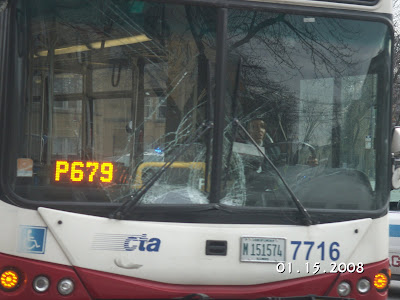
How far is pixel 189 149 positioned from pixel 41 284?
1.28 m

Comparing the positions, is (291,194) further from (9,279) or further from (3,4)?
(3,4)

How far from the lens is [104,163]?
4656mm

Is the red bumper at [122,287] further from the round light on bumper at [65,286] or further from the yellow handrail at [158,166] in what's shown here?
the yellow handrail at [158,166]

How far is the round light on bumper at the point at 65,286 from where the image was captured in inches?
178

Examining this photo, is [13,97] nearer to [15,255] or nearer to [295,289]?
[15,255]

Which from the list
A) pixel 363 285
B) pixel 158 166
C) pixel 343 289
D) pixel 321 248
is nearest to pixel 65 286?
pixel 158 166

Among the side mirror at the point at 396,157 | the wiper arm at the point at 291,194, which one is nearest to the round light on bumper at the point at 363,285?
the wiper arm at the point at 291,194

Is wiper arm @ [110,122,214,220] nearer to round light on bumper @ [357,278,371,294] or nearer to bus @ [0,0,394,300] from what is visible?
bus @ [0,0,394,300]

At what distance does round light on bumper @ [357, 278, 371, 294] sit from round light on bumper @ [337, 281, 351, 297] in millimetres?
79

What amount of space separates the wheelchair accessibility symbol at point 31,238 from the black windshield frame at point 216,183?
0.15 meters

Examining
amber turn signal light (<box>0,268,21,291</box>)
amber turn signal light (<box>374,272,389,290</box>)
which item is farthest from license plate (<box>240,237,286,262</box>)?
amber turn signal light (<box>0,268,21,291</box>)

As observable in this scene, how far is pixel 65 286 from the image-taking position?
453 cm

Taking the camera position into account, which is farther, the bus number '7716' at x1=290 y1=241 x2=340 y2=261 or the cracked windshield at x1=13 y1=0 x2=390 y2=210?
the bus number '7716' at x1=290 y1=241 x2=340 y2=261

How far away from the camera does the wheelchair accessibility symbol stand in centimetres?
448
